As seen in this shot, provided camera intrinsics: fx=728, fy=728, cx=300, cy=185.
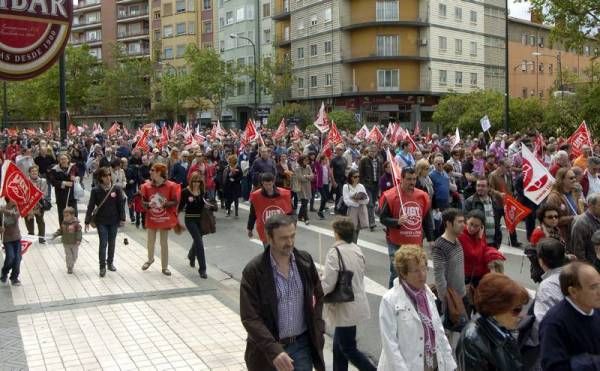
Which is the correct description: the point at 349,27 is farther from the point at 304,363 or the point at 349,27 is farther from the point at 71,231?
the point at 304,363

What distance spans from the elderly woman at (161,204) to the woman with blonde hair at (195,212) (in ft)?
0.71

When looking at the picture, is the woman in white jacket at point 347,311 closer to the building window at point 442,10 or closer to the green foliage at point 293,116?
the green foliage at point 293,116

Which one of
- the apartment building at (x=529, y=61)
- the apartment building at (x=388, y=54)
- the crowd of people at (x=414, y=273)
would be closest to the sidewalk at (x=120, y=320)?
the crowd of people at (x=414, y=273)

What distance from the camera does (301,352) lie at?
474 centimetres

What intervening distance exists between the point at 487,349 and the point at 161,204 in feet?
25.7

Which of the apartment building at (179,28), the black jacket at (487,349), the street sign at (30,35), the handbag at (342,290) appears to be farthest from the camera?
the apartment building at (179,28)

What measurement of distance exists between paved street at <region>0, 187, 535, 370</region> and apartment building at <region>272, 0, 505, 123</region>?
147 ft

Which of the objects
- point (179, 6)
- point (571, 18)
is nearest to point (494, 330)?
point (571, 18)

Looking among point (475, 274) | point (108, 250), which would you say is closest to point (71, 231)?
point (108, 250)

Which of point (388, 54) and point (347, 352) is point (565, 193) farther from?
point (388, 54)

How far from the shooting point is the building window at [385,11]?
186 ft

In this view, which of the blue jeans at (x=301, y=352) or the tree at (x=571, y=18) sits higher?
the tree at (x=571, y=18)

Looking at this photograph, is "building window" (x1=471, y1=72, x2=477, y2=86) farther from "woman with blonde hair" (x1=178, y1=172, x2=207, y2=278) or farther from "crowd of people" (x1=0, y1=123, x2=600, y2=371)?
"woman with blonde hair" (x1=178, y1=172, x2=207, y2=278)

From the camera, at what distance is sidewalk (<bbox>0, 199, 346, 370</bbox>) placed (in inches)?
285
